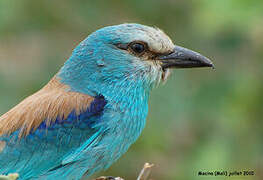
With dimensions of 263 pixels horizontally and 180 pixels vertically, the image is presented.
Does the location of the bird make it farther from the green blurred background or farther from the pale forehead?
the green blurred background

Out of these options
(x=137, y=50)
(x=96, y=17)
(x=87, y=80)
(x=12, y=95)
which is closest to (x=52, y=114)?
(x=87, y=80)

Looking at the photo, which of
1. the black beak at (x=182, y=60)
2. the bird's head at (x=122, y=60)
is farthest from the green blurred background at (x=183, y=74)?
the bird's head at (x=122, y=60)

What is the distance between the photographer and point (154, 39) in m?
5.77

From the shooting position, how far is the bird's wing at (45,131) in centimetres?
561

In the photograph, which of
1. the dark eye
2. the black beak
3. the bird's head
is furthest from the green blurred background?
the dark eye

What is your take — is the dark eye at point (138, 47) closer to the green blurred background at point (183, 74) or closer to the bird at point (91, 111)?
the bird at point (91, 111)

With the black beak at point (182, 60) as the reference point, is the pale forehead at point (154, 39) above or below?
above

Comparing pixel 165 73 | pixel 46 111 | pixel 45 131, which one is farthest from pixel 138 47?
pixel 45 131

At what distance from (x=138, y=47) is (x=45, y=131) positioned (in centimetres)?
101

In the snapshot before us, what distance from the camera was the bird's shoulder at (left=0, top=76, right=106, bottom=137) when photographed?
18.4 feet

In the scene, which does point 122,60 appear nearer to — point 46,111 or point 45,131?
point 46,111

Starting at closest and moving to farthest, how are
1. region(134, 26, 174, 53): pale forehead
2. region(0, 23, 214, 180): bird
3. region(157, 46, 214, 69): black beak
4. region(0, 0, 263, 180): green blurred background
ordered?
region(0, 23, 214, 180): bird → region(134, 26, 174, 53): pale forehead → region(157, 46, 214, 69): black beak → region(0, 0, 263, 180): green blurred background

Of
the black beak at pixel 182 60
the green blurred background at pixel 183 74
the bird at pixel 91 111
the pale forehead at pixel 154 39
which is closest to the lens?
the bird at pixel 91 111

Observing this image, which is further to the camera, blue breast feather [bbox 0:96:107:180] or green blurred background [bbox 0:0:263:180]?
green blurred background [bbox 0:0:263:180]
